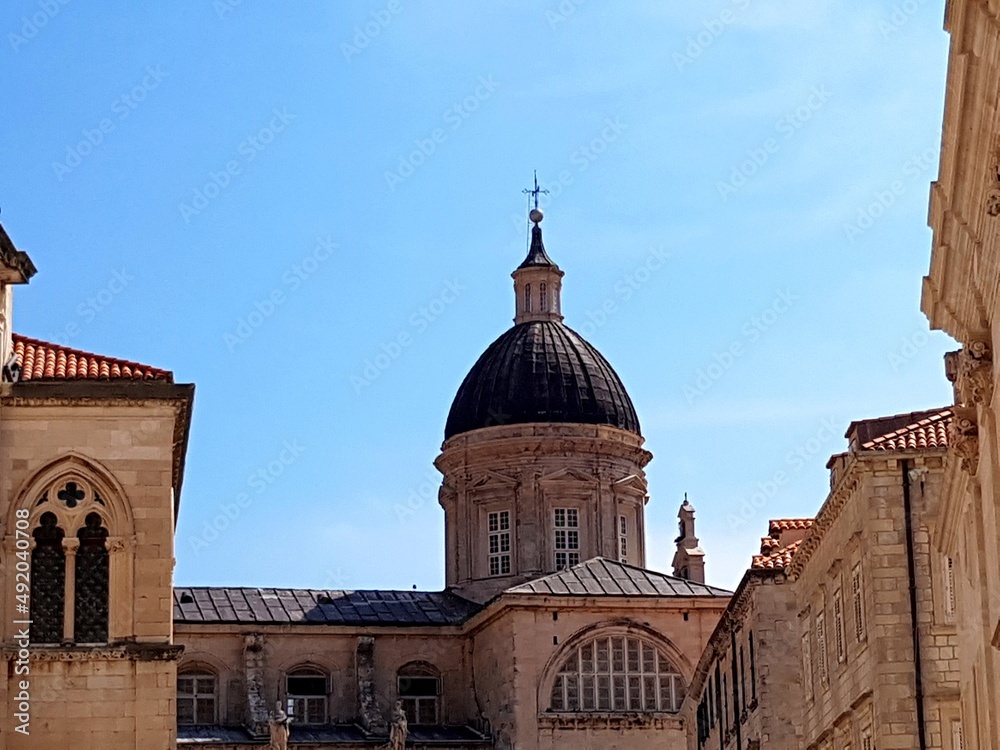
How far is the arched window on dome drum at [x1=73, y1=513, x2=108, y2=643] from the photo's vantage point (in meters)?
34.5

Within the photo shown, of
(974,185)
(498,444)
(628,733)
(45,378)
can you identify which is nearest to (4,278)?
(45,378)

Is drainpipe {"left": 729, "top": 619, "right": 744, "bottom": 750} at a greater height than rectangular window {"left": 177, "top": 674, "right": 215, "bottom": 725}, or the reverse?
rectangular window {"left": 177, "top": 674, "right": 215, "bottom": 725}

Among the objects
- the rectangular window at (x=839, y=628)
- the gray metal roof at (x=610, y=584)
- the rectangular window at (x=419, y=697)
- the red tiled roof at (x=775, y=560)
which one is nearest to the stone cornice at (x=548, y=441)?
Result: the gray metal roof at (x=610, y=584)

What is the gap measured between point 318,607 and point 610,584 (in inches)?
403

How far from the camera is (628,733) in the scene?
2702 inches

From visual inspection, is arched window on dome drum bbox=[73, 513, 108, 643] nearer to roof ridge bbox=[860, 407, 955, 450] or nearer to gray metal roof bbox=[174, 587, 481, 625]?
roof ridge bbox=[860, 407, 955, 450]

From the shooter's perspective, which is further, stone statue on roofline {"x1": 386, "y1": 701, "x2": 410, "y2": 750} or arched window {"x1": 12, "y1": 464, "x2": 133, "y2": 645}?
stone statue on roofline {"x1": 386, "y1": 701, "x2": 410, "y2": 750}

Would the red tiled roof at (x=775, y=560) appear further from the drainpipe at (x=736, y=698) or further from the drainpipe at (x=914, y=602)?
the drainpipe at (x=914, y=602)

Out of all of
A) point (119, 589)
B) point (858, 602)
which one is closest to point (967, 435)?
point (858, 602)

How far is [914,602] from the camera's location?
3459 cm

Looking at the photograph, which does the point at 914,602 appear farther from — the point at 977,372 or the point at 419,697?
the point at 419,697

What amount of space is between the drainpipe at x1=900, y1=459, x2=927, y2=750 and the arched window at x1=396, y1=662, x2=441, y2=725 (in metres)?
39.6

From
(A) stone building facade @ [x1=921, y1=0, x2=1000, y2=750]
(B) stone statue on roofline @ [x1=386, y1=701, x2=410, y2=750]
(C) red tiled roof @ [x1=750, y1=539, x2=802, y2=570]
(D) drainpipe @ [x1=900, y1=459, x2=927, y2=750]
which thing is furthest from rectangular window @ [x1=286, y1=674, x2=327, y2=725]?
(A) stone building facade @ [x1=921, y1=0, x2=1000, y2=750]

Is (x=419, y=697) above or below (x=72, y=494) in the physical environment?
below
